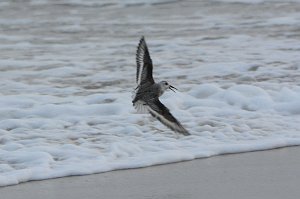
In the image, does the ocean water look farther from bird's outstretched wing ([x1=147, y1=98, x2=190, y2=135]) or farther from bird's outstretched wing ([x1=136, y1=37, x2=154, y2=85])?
bird's outstretched wing ([x1=136, y1=37, x2=154, y2=85])

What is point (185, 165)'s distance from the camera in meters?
5.36

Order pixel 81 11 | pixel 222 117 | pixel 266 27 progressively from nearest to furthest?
pixel 222 117 < pixel 266 27 < pixel 81 11

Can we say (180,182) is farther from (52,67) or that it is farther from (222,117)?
(52,67)

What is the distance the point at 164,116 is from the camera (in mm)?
5285

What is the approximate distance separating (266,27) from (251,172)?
20.9 feet

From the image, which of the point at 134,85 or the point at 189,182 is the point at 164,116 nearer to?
the point at 189,182

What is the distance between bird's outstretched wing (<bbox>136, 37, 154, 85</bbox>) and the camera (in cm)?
548

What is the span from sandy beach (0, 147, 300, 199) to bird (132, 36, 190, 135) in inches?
12.0

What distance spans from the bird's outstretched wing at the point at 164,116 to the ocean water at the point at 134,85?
304 mm

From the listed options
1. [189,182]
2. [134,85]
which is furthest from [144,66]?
[134,85]

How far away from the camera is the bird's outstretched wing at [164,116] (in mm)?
5234

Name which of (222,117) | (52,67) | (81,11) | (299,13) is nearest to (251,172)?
(222,117)

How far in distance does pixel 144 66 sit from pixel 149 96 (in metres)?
0.25

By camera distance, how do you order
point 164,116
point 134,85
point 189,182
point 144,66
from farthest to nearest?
1. point 134,85
2. point 144,66
3. point 164,116
4. point 189,182
